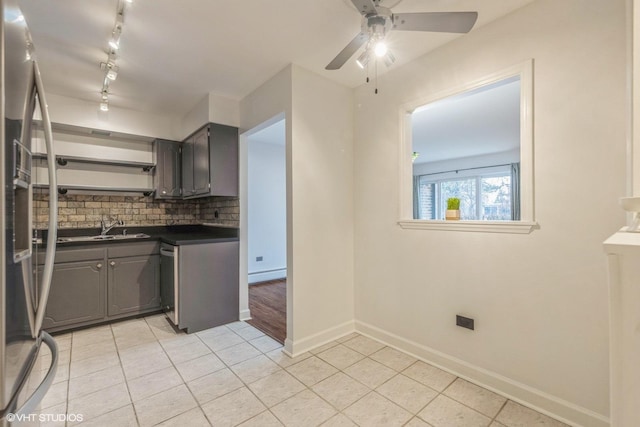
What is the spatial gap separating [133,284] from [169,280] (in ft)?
1.62

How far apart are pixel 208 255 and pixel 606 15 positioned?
348 centimetres

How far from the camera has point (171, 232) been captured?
403 cm

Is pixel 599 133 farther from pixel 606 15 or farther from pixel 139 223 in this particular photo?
pixel 139 223

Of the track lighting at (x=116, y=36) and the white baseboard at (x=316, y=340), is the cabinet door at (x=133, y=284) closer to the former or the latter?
the white baseboard at (x=316, y=340)

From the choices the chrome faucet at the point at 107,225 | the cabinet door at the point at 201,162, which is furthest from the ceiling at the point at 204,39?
the chrome faucet at the point at 107,225

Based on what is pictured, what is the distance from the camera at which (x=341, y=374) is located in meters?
2.19

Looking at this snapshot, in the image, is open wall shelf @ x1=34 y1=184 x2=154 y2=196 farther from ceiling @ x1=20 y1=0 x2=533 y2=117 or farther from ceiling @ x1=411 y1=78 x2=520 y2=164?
ceiling @ x1=411 y1=78 x2=520 y2=164

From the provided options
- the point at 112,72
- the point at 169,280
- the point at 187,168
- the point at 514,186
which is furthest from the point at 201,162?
the point at 514,186

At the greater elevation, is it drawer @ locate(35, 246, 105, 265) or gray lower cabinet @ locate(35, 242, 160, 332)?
drawer @ locate(35, 246, 105, 265)

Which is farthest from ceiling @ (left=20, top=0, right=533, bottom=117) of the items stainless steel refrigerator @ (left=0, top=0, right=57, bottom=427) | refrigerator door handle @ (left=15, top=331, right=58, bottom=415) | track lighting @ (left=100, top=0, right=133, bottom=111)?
refrigerator door handle @ (left=15, top=331, right=58, bottom=415)

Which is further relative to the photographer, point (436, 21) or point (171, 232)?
point (171, 232)

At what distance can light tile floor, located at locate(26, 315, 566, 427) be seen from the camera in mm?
1723

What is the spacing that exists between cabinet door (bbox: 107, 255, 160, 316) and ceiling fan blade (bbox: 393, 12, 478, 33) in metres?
3.38

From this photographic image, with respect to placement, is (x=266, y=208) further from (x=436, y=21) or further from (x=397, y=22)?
(x=436, y=21)
